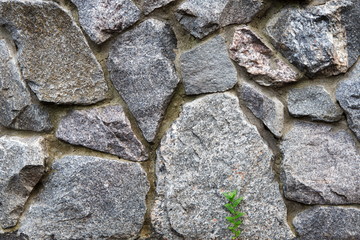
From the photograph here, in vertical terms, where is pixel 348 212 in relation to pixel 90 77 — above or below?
below

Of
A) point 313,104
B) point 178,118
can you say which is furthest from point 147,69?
point 313,104

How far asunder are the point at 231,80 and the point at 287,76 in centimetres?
19

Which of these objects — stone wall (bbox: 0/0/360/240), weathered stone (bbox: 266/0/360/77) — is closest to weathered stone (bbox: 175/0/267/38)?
stone wall (bbox: 0/0/360/240)

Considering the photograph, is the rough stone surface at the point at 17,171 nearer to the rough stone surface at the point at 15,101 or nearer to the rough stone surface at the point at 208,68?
the rough stone surface at the point at 15,101

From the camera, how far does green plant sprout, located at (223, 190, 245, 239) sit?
1494 mm

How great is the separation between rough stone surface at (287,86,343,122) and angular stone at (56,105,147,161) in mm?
548

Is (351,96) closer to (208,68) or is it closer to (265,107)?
(265,107)

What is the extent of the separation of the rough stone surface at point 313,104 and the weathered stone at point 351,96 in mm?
28

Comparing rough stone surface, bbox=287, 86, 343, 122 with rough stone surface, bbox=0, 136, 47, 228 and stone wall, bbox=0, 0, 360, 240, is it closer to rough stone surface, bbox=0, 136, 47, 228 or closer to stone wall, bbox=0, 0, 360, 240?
stone wall, bbox=0, 0, 360, 240

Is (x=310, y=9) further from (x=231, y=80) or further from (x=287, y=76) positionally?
(x=231, y=80)

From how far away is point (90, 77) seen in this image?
1558 mm

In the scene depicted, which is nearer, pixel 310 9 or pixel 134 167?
pixel 310 9

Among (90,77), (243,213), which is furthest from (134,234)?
(90,77)

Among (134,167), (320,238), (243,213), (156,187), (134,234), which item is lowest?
(320,238)
